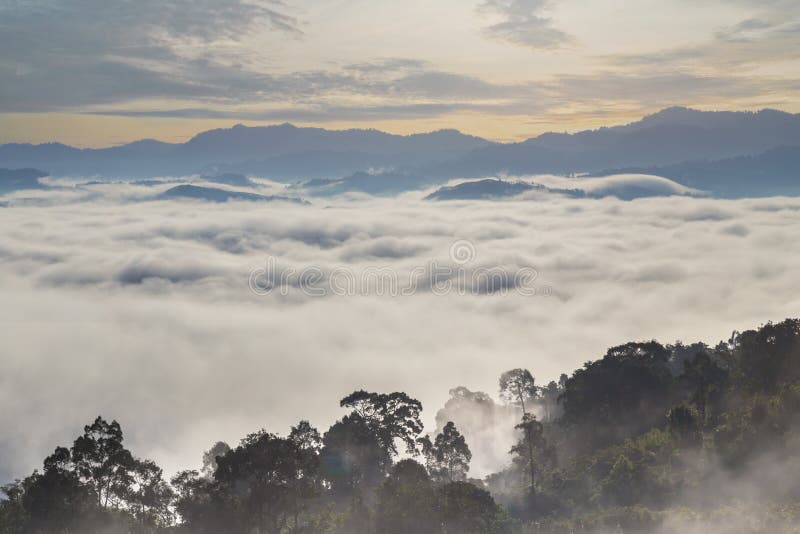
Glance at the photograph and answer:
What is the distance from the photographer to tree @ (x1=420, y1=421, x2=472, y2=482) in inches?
2753

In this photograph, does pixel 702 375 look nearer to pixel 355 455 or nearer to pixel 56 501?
pixel 355 455

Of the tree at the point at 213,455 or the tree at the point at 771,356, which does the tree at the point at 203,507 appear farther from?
the tree at the point at 771,356

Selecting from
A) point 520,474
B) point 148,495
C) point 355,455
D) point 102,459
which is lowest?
point 520,474

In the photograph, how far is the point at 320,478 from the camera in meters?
65.4

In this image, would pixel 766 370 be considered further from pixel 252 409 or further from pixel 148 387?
pixel 148 387

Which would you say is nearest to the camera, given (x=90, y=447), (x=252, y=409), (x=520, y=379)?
(x=90, y=447)

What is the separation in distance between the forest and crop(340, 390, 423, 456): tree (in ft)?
0.49

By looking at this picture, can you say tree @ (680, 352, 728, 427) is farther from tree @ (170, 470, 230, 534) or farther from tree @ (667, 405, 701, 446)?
tree @ (170, 470, 230, 534)

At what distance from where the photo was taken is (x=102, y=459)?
45.8 meters

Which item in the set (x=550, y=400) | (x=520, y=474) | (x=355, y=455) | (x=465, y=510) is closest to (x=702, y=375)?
(x=520, y=474)

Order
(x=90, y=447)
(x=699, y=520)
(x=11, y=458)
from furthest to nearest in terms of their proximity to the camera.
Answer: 1. (x=11, y=458)
2. (x=90, y=447)
3. (x=699, y=520)

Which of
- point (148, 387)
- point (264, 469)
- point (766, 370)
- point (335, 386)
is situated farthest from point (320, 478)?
point (148, 387)

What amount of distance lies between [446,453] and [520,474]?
1138 cm

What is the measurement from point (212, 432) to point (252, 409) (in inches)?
671
